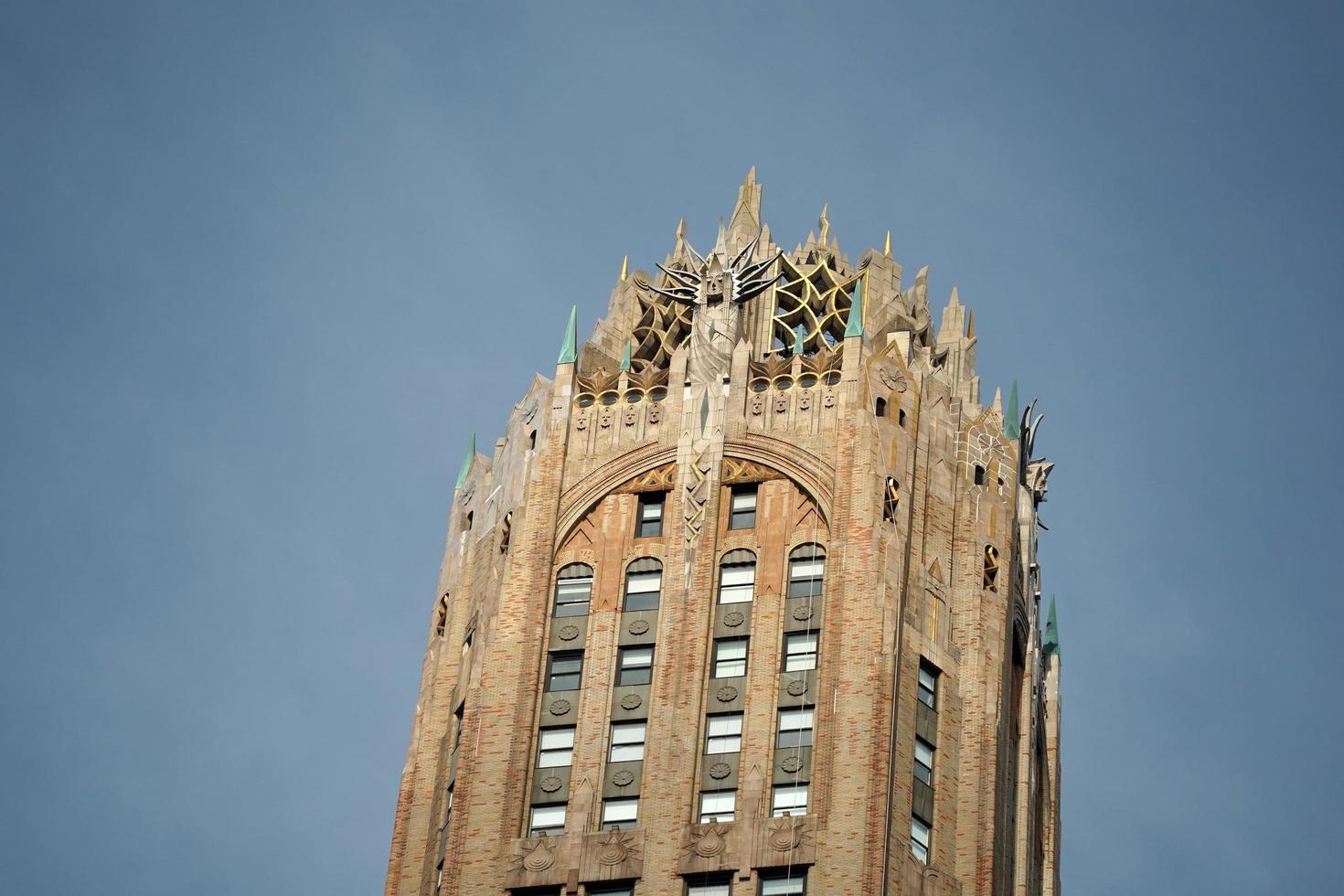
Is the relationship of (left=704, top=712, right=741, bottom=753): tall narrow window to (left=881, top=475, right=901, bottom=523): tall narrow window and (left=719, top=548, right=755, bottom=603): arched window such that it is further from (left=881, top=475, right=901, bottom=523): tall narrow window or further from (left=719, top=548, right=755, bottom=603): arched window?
(left=881, top=475, right=901, bottom=523): tall narrow window

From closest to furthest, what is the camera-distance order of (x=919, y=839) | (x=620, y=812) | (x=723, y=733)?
(x=919, y=839) → (x=620, y=812) → (x=723, y=733)

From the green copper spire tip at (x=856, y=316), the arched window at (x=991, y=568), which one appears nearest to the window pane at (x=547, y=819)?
the arched window at (x=991, y=568)

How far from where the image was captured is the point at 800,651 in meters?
98.9

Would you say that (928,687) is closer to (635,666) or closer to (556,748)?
(635,666)

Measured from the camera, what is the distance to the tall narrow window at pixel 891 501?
101 meters

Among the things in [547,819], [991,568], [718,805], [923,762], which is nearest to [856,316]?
[991,568]

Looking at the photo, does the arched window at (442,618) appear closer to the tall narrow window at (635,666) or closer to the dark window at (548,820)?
the tall narrow window at (635,666)

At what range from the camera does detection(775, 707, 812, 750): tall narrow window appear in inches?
3804

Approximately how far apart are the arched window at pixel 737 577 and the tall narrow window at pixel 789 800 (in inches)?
260

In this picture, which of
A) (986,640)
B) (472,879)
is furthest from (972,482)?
(472,879)

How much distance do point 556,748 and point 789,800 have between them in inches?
273

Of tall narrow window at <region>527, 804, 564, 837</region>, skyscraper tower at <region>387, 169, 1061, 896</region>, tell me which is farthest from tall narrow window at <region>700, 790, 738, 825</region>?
tall narrow window at <region>527, 804, 564, 837</region>

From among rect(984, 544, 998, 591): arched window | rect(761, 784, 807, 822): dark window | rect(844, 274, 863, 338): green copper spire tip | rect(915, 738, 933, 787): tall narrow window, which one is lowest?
rect(761, 784, 807, 822): dark window

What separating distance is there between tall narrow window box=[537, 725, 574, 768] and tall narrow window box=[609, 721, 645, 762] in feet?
3.82
